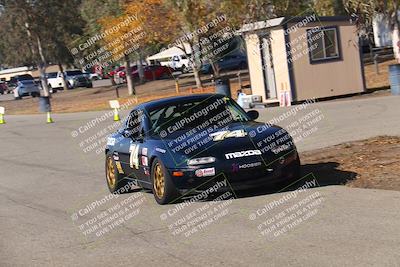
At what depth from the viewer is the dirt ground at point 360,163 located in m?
9.54

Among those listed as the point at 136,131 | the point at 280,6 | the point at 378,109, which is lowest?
the point at 378,109

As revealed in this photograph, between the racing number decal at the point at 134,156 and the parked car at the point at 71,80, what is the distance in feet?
192

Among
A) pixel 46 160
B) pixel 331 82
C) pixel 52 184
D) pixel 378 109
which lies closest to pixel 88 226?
pixel 52 184

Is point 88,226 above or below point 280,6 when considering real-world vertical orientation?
below

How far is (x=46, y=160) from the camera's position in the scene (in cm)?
1789

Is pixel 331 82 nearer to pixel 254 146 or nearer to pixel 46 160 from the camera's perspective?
pixel 46 160

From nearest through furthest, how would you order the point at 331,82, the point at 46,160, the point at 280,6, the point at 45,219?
1. the point at 45,219
2. the point at 280,6
3. the point at 46,160
4. the point at 331,82

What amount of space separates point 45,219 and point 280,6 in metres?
5.35

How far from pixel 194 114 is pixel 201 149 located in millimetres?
1266

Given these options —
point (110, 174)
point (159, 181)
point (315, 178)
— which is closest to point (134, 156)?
point (159, 181)

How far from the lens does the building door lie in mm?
25250

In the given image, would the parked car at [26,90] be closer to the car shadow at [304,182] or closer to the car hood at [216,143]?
the car shadow at [304,182]

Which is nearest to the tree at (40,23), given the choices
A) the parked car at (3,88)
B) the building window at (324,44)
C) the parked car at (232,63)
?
the parked car at (3,88)

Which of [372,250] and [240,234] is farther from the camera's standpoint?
[240,234]
